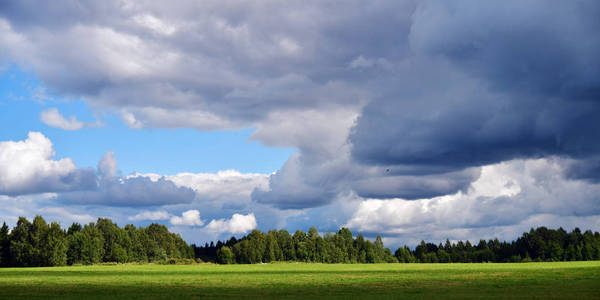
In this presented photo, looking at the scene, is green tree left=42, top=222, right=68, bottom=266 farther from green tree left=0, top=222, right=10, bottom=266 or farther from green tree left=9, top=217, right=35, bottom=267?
green tree left=0, top=222, right=10, bottom=266

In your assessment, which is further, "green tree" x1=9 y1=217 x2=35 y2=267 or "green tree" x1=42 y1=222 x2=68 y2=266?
"green tree" x1=42 y1=222 x2=68 y2=266

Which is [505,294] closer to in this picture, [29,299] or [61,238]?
[29,299]

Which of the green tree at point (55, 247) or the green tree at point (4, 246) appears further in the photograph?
the green tree at point (55, 247)

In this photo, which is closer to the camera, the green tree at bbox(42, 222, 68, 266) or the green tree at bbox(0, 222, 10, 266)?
the green tree at bbox(0, 222, 10, 266)

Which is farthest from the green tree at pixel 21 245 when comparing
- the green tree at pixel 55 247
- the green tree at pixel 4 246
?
the green tree at pixel 55 247

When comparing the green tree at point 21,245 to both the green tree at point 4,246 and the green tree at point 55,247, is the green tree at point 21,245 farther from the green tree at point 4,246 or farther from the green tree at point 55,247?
the green tree at point 55,247

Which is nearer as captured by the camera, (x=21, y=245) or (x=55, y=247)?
(x=21, y=245)

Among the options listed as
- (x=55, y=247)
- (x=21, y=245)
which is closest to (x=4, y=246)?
(x=21, y=245)

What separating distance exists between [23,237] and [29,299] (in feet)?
482

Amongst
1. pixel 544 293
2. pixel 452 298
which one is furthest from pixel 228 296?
pixel 544 293

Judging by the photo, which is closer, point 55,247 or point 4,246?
point 4,246

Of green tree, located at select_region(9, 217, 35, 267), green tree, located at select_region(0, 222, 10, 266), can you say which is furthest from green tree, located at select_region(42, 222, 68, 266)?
green tree, located at select_region(0, 222, 10, 266)

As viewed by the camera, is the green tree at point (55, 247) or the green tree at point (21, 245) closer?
the green tree at point (21, 245)

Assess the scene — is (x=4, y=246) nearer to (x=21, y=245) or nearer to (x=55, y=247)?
(x=21, y=245)
